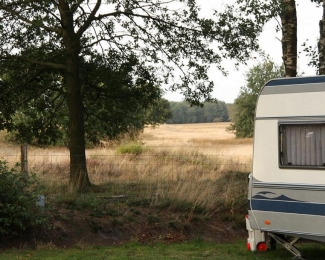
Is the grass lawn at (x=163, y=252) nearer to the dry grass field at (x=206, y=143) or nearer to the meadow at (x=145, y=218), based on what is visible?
the meadow at (x=145, y=218)

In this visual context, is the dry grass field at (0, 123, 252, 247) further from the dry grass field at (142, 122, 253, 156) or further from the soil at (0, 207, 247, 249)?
the dry grass field at (142, 122, 253, 156)

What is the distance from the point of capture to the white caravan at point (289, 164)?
27.4ft

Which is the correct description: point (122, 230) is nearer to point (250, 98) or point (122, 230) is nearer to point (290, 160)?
point (290, 160)

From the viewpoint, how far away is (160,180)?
14.6 meters

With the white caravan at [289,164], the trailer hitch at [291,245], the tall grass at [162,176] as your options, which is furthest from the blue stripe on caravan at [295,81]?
the tall grass at [162,176]

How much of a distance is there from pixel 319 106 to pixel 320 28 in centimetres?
702

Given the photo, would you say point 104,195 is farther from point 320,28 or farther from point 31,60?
point 320,28

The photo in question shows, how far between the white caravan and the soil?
10.0 feet

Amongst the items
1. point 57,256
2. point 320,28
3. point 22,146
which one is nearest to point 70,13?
point 22,146

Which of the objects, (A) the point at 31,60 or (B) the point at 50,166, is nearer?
(A) the point at 31,60

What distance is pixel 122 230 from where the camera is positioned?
11.8 metres

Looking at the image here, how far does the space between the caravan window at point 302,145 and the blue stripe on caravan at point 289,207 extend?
55cm

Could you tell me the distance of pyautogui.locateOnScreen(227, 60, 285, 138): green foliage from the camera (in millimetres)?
52438

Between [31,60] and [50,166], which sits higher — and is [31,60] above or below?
above
